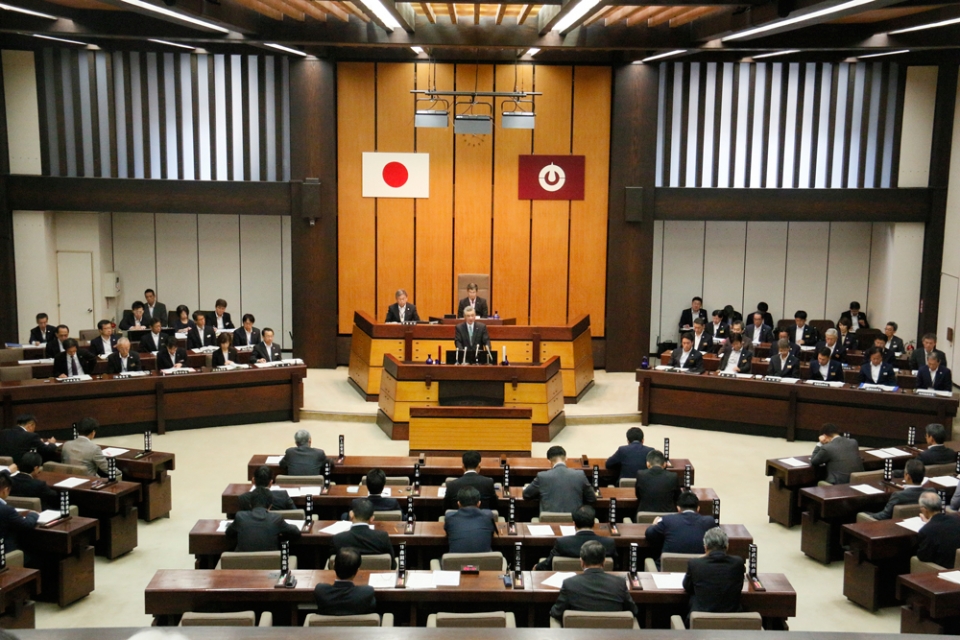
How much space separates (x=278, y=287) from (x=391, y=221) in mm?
2652

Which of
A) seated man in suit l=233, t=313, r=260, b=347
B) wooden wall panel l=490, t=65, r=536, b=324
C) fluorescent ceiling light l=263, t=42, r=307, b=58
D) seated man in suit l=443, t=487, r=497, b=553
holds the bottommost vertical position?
seated man in suit l=443, t=487, r=497, b=553

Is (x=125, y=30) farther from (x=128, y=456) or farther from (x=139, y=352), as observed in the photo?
(x=128, y=456)

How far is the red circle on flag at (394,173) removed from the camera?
590 inches

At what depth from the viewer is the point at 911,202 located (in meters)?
15.1

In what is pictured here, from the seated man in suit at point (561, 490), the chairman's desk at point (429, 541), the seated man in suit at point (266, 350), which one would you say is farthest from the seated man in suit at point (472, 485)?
the seated man in suit at point (266, 350)

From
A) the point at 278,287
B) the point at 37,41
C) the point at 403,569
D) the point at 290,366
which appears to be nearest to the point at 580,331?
the point at 290,366

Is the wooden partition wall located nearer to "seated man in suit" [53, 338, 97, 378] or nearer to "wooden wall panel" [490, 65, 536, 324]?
"wooden wall panel" [490, 65, 536, 324]

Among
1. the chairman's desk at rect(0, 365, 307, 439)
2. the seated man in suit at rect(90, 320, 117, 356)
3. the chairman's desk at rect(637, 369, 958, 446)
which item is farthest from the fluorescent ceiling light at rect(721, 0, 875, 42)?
the seated man in suit at rect(90, 320, 117, 356)

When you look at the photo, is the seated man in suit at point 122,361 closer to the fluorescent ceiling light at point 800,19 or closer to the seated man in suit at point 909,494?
the fluorescent ceiling light at point 800,19

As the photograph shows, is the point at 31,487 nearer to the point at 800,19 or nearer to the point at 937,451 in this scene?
the point at 937,451

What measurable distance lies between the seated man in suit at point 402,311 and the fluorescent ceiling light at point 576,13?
4366 millimetres

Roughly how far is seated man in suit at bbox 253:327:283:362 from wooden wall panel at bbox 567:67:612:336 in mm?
4959

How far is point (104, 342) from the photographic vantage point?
41.3 ft

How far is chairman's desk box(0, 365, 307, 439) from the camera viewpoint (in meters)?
11.1
